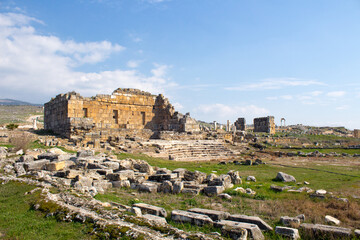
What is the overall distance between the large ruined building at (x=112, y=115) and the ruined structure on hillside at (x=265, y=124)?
19201mm

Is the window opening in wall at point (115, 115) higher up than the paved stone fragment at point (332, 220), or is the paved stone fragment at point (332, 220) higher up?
the window opening in wall at point (115, 115)

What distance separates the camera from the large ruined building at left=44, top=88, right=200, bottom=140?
19.2 m

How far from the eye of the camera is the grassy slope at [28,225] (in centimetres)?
421

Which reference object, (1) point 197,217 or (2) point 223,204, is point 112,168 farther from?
(1) point 197,217

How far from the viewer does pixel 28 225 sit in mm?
4621

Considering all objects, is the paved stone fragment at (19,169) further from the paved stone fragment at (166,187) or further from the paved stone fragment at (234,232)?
the paved stone fragment at (234,232)

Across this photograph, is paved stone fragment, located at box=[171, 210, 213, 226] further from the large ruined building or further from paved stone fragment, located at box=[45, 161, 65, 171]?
the large ruined building

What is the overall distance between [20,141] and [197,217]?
466 inches

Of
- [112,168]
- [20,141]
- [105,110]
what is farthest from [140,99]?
[112,168]

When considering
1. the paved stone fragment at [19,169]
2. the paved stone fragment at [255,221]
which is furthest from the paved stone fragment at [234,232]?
the paved stone fragment at [19,169]

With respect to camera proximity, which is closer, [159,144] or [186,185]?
[186,185]

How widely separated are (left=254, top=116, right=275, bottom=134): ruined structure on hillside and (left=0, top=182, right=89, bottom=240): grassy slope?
4020 cm

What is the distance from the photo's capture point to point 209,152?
21719 mm

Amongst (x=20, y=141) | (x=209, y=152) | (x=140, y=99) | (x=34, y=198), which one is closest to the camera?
(x=34, y=198)
